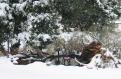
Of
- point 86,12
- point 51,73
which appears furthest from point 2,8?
point 51,73

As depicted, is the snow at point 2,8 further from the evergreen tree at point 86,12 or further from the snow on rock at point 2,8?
the evergreen tree at point 86,12

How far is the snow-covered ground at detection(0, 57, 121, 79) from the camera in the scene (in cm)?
1021

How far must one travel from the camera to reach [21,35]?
49.0 feet

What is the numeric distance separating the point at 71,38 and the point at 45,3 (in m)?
3.67

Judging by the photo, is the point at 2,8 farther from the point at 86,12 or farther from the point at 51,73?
the point at 51,73

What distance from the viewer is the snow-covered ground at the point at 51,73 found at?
10.2 metres

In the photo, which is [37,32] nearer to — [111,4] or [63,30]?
[63,30]

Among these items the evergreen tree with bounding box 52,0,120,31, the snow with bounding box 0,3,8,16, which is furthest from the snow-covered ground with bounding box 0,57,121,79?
the evergreen tree with bounding box 52,0,120,31

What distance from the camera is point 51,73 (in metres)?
10.9

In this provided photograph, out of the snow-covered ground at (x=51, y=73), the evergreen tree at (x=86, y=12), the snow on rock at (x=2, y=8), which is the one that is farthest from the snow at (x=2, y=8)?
Result: the snow-covered ground at (x=51, y=73)

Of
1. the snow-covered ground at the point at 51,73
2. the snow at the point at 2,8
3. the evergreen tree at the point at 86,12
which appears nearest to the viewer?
the snow-covered ground at the point at 51,73

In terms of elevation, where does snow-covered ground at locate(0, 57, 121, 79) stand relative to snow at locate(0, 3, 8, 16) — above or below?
below

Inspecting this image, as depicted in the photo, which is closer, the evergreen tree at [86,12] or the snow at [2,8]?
the snow at [2,8]

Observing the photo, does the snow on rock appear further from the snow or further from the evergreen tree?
the evergreen tree
